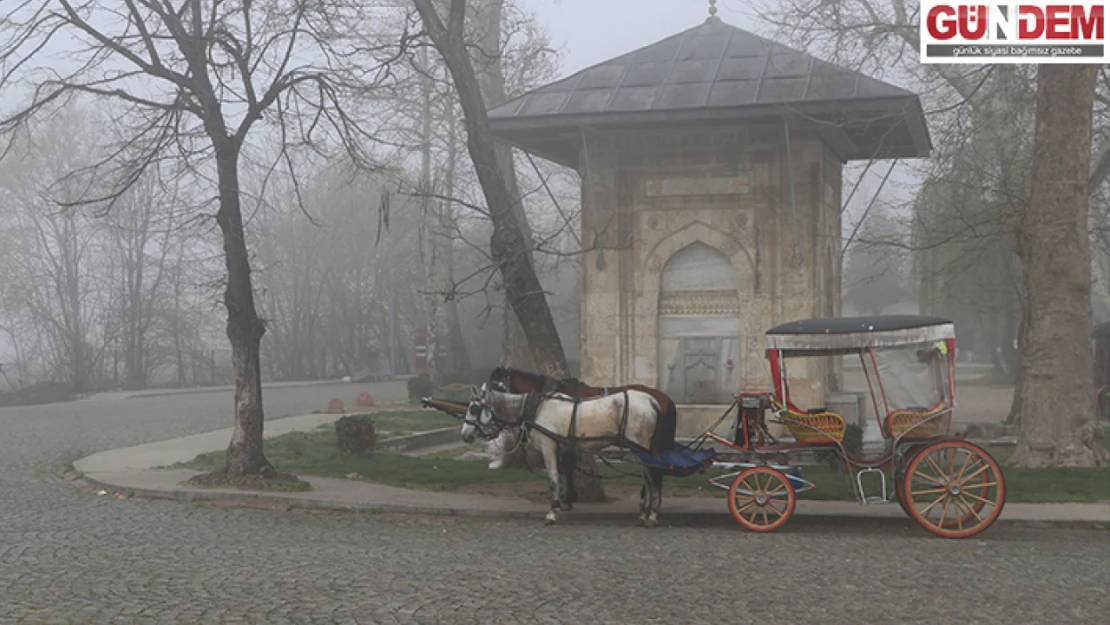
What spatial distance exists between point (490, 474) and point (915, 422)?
23.9 feet

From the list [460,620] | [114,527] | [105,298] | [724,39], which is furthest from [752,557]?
[105,298]

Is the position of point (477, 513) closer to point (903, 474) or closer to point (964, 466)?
point (903, 474)

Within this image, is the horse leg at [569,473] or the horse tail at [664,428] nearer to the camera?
the horse tail at [664,428]

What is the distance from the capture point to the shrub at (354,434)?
68.6 ft

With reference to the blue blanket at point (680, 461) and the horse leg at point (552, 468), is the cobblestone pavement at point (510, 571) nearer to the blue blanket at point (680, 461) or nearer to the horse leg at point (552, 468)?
the horse leg at point (552, 468)

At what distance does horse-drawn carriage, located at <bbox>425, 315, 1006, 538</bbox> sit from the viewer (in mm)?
12773

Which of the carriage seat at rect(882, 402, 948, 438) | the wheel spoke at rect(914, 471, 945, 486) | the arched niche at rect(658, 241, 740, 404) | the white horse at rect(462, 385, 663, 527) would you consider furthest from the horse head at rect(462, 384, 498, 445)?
the arched niche at rect(658, 241, 740, 404)

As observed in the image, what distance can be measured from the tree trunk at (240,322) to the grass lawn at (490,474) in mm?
1705

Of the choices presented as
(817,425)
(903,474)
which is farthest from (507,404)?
(903,474)

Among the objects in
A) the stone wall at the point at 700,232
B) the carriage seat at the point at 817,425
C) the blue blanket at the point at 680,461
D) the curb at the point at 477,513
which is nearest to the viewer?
the carriage seat at the point at 817,425

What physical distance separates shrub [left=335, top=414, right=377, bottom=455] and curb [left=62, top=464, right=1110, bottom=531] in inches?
188

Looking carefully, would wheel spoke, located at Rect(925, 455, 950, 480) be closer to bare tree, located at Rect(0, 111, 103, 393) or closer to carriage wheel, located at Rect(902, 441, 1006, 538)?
carriage wheel, located at Rect(902, 441, 1006, 538)

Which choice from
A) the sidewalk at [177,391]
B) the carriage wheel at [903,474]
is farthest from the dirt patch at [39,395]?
the carriage wheel at [903,474]

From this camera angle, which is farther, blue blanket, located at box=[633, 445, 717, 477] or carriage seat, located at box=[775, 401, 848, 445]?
blue blanket, located at box=[633, 445, 717, 477]
